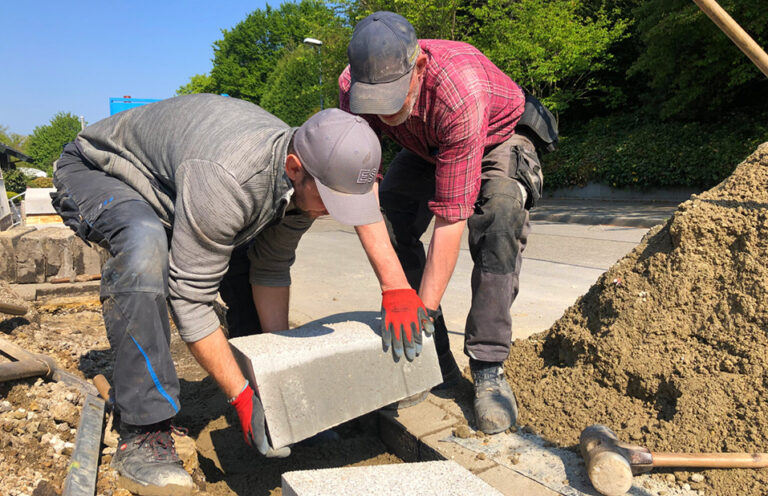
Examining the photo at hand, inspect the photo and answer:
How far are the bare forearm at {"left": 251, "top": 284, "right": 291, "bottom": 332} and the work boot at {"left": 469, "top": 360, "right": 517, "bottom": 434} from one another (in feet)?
3.36

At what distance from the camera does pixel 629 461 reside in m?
1.78

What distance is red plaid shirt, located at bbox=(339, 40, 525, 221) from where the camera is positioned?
2357 mm

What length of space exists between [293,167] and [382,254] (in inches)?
18.9

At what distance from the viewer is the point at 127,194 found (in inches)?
88.0

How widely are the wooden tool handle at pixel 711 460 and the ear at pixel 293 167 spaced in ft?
5.13

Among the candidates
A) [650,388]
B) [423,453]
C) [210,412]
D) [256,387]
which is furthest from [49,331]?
[650,388]

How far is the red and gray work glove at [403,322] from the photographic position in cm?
218

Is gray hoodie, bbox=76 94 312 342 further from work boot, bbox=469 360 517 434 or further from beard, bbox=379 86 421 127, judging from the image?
work boot, bbox=469 360 517 434

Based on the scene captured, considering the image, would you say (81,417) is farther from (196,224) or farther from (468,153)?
(468,153)

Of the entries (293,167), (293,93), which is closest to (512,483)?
(293,167)

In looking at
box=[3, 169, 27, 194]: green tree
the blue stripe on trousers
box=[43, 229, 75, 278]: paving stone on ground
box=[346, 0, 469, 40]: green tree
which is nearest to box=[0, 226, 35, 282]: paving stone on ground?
box=[43, 229, 75, 278]: paving stone on ground

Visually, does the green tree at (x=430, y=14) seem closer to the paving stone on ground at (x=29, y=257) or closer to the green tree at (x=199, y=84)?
the paving stone on ground at (x=29, y=257)

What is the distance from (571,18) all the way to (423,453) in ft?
49.3

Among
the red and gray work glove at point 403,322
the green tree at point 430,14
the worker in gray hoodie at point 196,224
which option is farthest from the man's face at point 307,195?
the green tree at point 430,14
